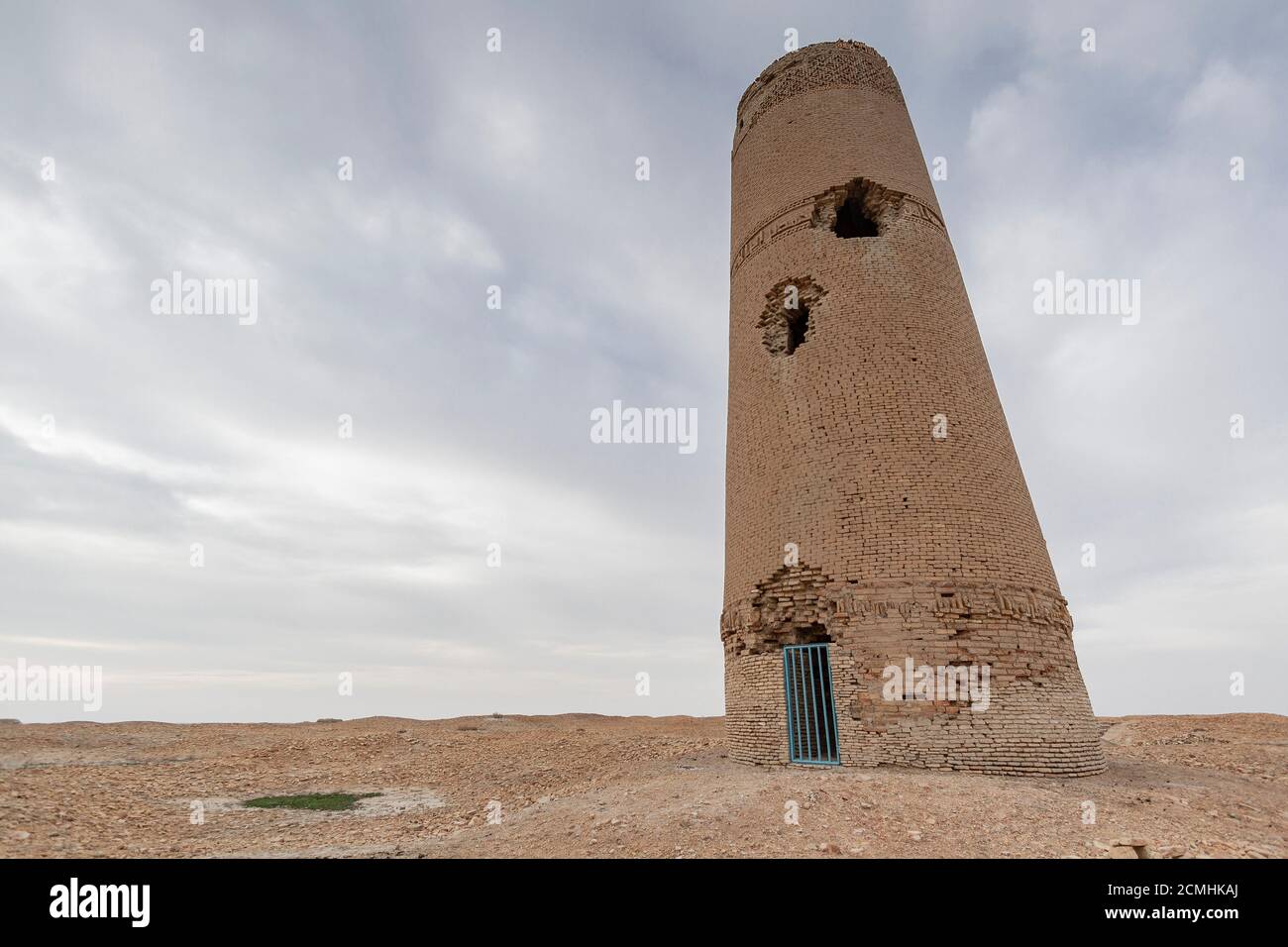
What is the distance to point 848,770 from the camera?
8148 mm

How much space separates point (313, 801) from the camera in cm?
1079

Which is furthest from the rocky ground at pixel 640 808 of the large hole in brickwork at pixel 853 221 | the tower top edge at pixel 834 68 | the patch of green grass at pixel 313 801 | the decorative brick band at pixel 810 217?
the tower top edge at pixel 834 68

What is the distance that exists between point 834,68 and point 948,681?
11693 mm

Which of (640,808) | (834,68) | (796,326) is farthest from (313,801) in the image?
(834,68)

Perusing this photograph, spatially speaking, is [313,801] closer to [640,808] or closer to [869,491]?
[640,808]

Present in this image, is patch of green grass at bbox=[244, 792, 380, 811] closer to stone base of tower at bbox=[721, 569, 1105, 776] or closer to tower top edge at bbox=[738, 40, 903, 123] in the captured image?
stone base of tower at bbox=[721, 569, 1105, 776]

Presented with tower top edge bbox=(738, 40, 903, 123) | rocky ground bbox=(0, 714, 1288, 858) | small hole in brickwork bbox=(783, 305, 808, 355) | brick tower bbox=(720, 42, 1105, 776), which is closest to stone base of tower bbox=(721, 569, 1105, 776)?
brick tower bbox=(720, 42, 1105, 776)

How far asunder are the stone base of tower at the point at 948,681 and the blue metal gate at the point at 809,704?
13 centimetres

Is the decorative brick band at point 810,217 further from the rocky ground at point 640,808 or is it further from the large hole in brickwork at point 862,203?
the rocky ground at point 640,808

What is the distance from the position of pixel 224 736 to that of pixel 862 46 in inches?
1022

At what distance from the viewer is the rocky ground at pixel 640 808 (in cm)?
551

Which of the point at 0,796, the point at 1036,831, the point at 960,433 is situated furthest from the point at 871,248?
the point at 0,796
